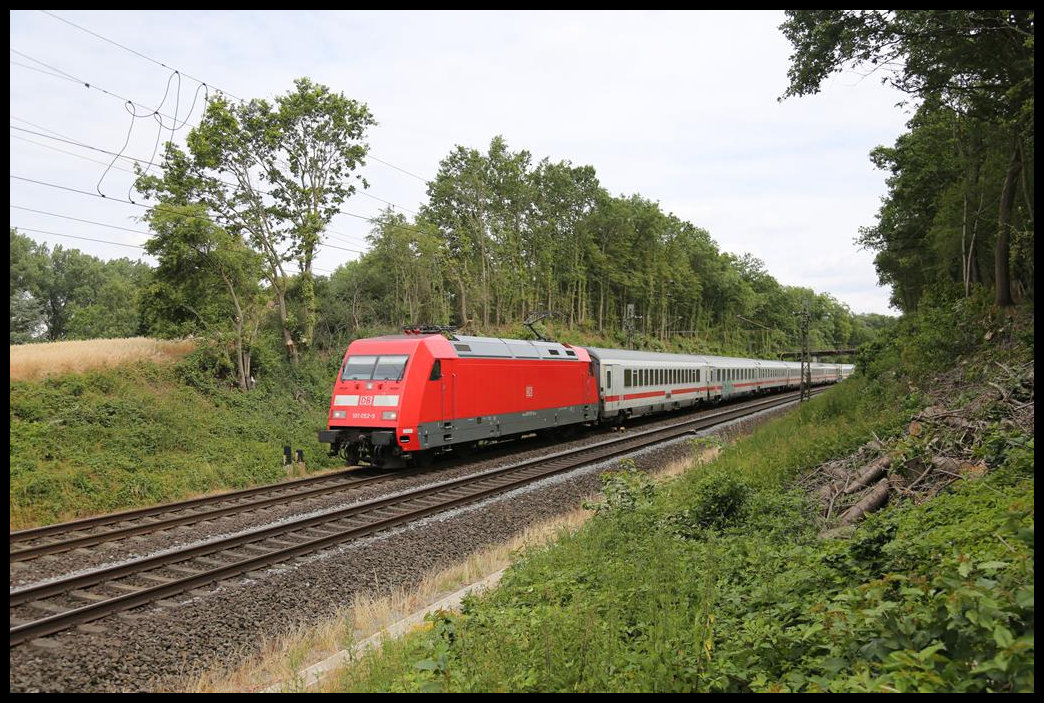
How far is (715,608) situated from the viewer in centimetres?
538

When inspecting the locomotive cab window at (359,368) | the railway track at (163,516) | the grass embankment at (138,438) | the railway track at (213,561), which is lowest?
the railway track at (163,516)

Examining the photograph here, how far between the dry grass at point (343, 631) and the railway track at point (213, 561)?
1979mm

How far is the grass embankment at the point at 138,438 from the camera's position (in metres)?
13.1

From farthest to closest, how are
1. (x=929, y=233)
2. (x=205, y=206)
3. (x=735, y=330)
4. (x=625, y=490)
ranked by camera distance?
(x=735, y=330)
(x=929, y=233)
(x=205, y=206)
(x=625, y=490)

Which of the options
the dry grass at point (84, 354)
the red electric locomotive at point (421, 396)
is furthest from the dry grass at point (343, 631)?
the dry grass at point (84, 354)

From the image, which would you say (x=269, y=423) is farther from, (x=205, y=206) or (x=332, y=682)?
(x=332, y=682)

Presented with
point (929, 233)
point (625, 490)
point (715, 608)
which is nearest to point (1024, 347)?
point (625, 490)

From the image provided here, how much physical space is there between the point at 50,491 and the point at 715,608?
44.0 feet

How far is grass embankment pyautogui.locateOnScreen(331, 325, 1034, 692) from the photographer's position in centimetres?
339

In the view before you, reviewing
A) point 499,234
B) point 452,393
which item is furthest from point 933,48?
point 499,234

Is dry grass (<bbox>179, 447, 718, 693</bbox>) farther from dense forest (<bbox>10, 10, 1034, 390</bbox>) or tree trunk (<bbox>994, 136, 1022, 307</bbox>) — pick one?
tree trunk (<bbox>994, 136, 1022, 307</bbox>)

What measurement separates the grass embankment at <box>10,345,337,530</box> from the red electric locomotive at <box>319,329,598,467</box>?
2683 mm

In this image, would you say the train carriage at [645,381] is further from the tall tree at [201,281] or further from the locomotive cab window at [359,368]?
the tall tree at [201,281]

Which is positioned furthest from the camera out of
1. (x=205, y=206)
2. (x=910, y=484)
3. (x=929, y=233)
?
(x=929, y=233)
